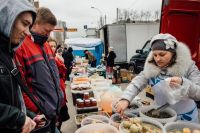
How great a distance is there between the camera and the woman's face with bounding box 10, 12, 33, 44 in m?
1.70

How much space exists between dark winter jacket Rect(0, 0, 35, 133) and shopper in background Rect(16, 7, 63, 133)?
463 mm

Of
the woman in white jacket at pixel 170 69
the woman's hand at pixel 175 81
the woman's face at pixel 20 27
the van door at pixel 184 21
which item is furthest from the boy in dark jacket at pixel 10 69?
the van door at pixel 184 21

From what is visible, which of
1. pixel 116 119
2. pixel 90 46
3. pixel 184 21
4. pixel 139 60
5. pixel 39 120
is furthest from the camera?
pixel 90 46

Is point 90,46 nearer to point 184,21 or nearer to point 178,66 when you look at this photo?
point 184,21

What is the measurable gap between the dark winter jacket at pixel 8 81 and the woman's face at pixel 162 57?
1322 millimetres

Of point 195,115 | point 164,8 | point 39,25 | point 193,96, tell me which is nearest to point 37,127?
point 39,25

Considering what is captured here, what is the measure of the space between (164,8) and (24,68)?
9.70ft

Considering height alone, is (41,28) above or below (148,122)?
above

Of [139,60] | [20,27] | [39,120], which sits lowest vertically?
[139,60]

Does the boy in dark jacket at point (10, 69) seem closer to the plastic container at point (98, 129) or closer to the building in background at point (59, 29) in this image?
the plastic container at point (98, 129)

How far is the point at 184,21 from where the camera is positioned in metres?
4.20

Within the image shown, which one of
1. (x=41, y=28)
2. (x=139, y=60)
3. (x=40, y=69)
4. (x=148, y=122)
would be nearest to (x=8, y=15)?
(x=40, y=69)

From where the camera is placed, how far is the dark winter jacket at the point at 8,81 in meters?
1.54

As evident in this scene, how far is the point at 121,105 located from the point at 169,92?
0.49 metres
